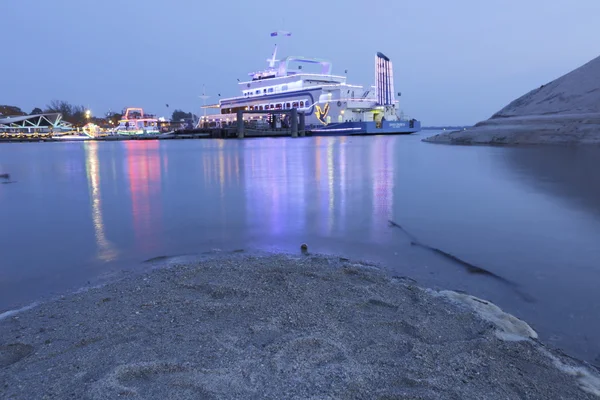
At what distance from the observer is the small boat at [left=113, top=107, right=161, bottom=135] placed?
3779 inches

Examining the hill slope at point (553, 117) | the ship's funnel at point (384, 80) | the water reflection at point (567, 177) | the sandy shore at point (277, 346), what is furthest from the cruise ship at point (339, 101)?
the sandy shore at point (277, 346)

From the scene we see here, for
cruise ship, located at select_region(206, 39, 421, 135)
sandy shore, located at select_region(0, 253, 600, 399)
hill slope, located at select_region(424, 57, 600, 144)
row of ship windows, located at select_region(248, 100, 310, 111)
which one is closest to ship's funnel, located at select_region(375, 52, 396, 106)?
cruise ship, located at select_region(206, 39, 421, 135)

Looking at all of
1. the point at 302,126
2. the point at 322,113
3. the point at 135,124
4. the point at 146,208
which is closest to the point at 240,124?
the point at 302,126

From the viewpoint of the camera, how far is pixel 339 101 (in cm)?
6938

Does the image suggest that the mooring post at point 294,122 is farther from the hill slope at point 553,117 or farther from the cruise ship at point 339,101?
the hill slope at point 553,117

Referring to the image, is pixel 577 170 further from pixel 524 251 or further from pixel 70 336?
pixel 70 336

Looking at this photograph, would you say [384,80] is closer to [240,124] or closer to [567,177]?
[240,124]

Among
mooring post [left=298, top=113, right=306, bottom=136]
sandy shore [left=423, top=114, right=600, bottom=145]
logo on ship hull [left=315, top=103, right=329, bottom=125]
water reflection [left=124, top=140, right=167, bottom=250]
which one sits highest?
logo on ship hull [left=315, top=103, right=329, bottom=125]

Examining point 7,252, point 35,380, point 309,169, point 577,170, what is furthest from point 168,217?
point 577,170

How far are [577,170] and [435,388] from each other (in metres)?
16.4

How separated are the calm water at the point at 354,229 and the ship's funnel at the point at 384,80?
58082 mm

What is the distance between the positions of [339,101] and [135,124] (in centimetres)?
5925

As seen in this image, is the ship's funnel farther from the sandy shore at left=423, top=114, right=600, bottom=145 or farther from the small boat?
the small boat

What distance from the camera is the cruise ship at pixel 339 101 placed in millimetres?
70125
